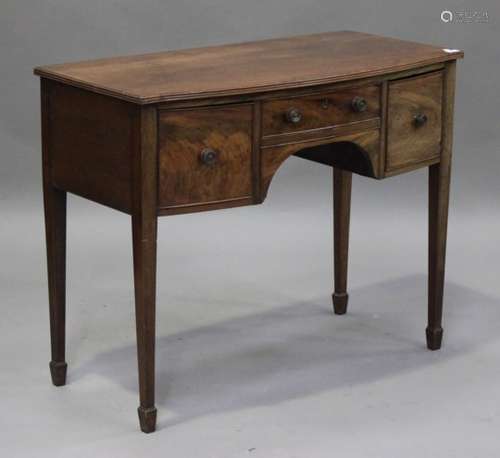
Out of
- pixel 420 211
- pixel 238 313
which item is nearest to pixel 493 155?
pixel 420 211

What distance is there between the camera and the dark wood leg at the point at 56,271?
4.70 metres

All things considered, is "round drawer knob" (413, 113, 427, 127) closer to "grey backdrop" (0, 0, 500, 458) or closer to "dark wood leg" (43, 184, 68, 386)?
"grey backdrop" (0, 0, 500, 458)

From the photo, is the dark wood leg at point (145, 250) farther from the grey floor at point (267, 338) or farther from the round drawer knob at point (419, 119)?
the round drawer knob at point (419, 119)

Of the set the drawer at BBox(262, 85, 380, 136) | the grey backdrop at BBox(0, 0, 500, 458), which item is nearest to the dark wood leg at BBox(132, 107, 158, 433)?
the grey backdrop at BBox(0, 0, 500, 458)

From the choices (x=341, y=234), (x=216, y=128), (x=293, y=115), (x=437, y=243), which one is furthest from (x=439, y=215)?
(x=216, y=128)

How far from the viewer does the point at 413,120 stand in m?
4.85

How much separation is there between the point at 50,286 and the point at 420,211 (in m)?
2.13

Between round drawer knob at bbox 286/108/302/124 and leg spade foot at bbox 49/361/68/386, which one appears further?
leg spade foot at bbox 49/361/68/386

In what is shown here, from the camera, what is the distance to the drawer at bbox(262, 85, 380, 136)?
4457 millimetres

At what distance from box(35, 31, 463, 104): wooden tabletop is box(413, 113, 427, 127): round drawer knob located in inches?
6.8

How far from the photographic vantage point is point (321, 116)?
4562 millimetres

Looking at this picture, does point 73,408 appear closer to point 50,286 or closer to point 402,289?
point 50,286

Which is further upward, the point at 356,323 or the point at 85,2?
the point at 85,2

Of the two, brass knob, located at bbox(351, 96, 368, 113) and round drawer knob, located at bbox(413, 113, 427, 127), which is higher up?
brass knob, located at bbox(351, 96, 368, 113)
